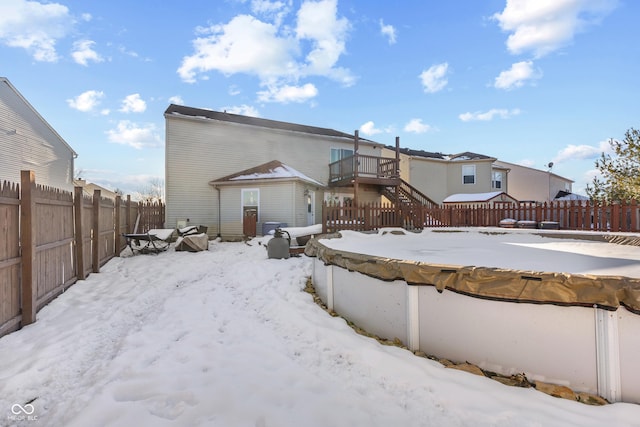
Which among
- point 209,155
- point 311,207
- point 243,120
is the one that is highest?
point 243,120

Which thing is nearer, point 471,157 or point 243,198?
point 243,198

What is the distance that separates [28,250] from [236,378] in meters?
3.28

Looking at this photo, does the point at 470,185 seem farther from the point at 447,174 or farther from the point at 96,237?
the point at 96,237

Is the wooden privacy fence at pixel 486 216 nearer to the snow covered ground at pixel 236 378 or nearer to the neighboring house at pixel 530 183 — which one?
the snow covered ground at pixel 236 378

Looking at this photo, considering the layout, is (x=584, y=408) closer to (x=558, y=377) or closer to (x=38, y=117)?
(x=558, y=377)

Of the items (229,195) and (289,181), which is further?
(229,195)

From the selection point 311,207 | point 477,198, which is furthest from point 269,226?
point 477,198

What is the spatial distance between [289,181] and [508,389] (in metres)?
11.9

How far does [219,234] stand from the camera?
1479cm

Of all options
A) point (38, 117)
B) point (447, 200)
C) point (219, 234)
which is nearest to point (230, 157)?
point (219, 234)

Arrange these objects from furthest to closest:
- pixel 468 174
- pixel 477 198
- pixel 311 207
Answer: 1. pixel 468 174
2. pixel 477 198
3. pixel 311 207

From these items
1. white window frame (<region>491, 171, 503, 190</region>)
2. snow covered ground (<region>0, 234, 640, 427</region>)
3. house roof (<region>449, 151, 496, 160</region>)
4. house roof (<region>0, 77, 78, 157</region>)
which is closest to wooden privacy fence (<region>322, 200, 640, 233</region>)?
snow covered ground (<region>0, 234, 640, 427</region>)

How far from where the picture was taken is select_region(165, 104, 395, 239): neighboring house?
14008 mm

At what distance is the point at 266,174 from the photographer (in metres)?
14.4
